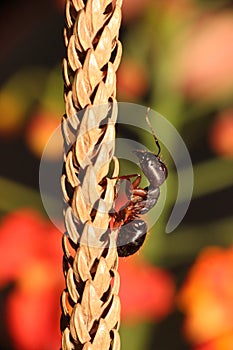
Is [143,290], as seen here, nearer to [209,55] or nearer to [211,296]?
[211,296]

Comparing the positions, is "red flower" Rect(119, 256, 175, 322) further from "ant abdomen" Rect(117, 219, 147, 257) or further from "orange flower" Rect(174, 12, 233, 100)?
"ant abdomen" Rect(117, 219, 147, 257)

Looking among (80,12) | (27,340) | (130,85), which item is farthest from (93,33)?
(27,340)

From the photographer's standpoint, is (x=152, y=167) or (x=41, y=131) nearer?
(x=152, y=167)

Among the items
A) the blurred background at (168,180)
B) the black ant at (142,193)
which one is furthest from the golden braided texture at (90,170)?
the blurred background at (168,180)

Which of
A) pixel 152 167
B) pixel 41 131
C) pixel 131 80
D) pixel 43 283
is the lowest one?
pixel 43 283

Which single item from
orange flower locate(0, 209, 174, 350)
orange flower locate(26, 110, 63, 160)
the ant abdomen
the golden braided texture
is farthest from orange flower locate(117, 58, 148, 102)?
the golden braided texture

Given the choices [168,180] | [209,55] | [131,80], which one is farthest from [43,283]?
[209,55]

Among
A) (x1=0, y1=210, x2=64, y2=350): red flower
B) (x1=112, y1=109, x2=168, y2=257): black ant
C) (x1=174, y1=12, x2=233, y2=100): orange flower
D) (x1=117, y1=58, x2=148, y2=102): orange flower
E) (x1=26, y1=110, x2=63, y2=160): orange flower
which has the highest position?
(x1=174, y1=12, x2=233, y2=100): orange flower

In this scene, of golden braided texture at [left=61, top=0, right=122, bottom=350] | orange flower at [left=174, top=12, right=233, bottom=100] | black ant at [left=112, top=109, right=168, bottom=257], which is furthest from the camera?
orange flower at [left=174, top=12, right=233, bottom=100]
